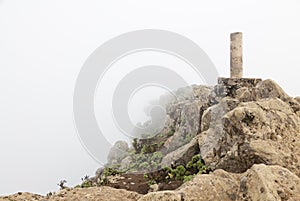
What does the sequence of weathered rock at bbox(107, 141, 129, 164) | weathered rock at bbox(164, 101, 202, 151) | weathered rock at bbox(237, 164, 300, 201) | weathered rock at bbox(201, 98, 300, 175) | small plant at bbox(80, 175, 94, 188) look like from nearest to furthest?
weathered rock at bbox(237, 164, 300, 201) < weathered rock at bbox(201, 98, 300, 175) < small plant at bbox(80, 175, 94, 188) < weathered rock at bbox(164, 101, 202, 151) < weathered rock at bbox(107, 141, 129, 164)

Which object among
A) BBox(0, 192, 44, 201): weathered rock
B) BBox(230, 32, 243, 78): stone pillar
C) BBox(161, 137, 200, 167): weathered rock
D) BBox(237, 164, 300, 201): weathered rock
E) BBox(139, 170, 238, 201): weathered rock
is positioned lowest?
BBox(0, 192, 44, 201): weathered rock

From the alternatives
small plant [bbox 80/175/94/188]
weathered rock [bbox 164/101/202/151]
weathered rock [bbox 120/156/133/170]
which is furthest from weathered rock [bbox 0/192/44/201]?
weathered rock [bbox 164/101/202/151]

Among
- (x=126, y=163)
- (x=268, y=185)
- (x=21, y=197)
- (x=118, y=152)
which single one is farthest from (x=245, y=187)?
(x=118, y=152)

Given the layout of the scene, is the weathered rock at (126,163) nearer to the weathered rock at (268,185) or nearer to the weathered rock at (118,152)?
the weathered rock at (118,152)

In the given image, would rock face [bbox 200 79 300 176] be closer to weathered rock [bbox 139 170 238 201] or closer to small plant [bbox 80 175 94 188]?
weathered rock [bbox 139 170 238 201]

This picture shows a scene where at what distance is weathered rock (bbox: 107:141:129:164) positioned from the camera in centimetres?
2808

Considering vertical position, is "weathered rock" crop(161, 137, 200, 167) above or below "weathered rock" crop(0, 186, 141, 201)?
above

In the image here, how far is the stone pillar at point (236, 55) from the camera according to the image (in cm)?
2339

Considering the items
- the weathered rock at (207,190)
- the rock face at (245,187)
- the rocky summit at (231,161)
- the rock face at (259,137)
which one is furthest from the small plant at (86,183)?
the rock face at (245,187)

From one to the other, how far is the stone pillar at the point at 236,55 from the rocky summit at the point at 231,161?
2066mm

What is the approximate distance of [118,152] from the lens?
2889cm

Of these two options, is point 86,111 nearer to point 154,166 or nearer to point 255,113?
point 154,166

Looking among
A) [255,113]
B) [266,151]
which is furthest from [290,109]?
[266,151]

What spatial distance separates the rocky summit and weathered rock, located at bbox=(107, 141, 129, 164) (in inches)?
175
